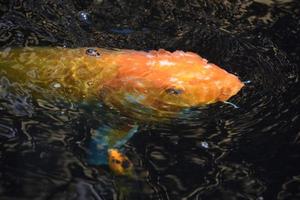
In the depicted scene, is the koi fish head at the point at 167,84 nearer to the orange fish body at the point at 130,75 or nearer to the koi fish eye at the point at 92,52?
the orange fish body at the point at 130,75

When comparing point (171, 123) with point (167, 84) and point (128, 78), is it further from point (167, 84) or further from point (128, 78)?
point (128, 78)

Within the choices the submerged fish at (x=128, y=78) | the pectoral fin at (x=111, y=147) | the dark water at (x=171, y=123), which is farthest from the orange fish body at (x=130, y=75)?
the pectoral fin at (x=111, y=147)

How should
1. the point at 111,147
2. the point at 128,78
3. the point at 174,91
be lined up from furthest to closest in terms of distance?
1. the point at 128,78
2. the point at 174,91
3. the point at 111,147

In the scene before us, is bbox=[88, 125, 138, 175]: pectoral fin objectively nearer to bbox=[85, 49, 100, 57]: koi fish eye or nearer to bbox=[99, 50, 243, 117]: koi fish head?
bbox=[99, 50, 243, 117]: koi fish head

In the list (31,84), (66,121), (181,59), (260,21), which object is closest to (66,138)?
(66,121)

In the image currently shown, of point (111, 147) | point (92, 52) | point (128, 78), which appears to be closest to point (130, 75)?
point (128, 78)

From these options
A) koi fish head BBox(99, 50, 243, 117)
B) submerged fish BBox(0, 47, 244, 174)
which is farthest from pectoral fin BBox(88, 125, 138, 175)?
koi fish head BBox(99, 50, 243, 117)
